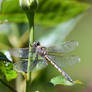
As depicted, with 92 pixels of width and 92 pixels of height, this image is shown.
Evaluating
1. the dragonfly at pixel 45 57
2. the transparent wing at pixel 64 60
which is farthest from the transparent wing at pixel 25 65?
the transparent wing at pixel 64 60

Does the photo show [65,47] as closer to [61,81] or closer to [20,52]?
[20,52]

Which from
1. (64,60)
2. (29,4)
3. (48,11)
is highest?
(29,4)

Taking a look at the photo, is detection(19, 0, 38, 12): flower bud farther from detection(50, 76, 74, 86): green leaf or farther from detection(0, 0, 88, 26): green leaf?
detection(0, 0, 88, 26): green leaf

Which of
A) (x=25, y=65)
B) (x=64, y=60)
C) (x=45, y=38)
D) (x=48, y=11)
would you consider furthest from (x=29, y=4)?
(x=45, y=38)

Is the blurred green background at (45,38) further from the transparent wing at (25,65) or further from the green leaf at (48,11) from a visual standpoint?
the transparent wing at (25,65)

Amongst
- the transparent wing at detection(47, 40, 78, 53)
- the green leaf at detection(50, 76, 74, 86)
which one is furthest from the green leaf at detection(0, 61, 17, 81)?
the transparent wing at detection(47, 40, 78, 53)

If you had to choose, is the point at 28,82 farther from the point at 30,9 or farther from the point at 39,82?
the point at 39,82
